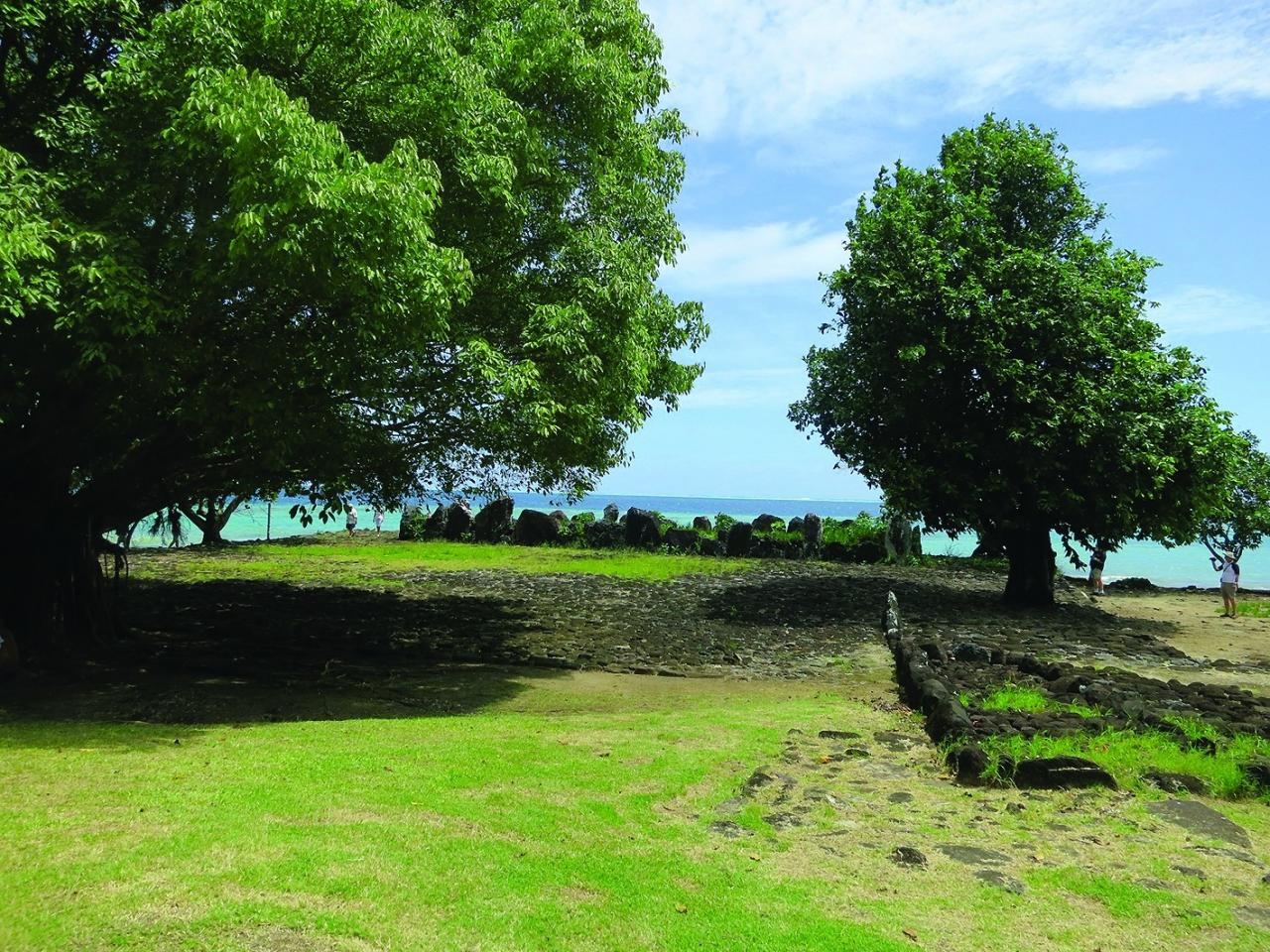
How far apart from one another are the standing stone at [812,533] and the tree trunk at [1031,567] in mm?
14036

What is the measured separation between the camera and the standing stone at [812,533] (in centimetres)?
3878

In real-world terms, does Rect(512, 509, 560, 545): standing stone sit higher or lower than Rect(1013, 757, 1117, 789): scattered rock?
higher

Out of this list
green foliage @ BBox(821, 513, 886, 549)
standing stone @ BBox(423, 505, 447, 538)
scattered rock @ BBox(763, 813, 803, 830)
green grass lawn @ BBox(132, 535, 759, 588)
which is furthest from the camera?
standing stone @ BBox(423, 505, 447, 538)

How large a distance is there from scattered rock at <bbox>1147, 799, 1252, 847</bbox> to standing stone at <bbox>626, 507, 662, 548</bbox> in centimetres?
3313

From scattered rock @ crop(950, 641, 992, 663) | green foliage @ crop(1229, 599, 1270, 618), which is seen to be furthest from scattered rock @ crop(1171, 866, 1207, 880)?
green foliage @ crop(1229, 599, 1270, 618)

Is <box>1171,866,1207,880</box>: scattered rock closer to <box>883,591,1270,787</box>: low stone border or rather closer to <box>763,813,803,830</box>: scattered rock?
<box>883,591,1270,787</box>: low stone border

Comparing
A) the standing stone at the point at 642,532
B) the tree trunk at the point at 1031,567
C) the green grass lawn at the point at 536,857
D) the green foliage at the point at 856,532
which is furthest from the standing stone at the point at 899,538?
the green grass lawn at the point at 536,857

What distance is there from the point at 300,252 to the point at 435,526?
116ft

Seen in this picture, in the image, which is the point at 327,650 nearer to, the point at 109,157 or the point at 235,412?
the point at 235,412

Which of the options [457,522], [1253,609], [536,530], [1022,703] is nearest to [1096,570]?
[1253,609]

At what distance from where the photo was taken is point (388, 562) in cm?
3406

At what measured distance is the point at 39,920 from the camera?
488 cm

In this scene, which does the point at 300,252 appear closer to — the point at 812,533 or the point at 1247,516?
the point at 812,533

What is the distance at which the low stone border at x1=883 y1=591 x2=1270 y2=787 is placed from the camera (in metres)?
8.49
